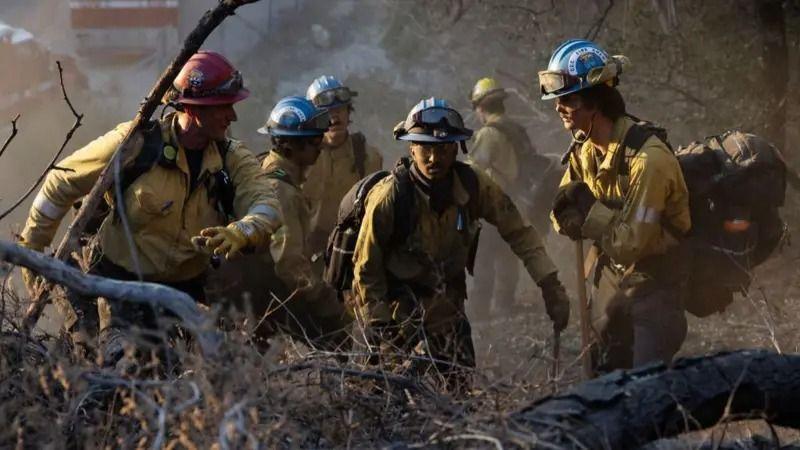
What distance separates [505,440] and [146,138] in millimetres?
2923

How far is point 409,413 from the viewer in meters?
4.34

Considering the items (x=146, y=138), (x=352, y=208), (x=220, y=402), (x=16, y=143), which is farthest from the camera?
(x=16, y=143)

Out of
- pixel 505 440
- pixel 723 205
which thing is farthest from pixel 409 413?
pixel 723 205

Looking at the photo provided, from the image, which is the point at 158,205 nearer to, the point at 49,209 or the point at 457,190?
the point at 49,209

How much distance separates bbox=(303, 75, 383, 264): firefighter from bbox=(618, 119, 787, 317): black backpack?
2488mm

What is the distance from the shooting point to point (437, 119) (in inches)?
259

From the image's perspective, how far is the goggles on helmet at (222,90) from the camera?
621 cm

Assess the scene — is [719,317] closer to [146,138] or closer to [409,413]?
[146,138]

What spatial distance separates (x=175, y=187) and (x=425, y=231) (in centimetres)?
116

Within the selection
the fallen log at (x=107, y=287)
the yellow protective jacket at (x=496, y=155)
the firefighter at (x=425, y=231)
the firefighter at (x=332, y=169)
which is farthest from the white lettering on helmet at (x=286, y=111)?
the yellow protective jacket at (x=496, y=155)

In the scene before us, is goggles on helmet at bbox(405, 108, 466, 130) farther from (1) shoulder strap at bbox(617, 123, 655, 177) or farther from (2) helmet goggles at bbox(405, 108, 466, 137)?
(1) shoulder strap at bbox(617, 123, 655, 177)

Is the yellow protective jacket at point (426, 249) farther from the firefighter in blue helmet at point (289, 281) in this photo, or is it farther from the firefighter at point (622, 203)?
the firefighter in blue helmet at point (289, 281)

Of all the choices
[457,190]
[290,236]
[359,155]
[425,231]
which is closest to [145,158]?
[425,231]

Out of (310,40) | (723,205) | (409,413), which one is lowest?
(409,413)
